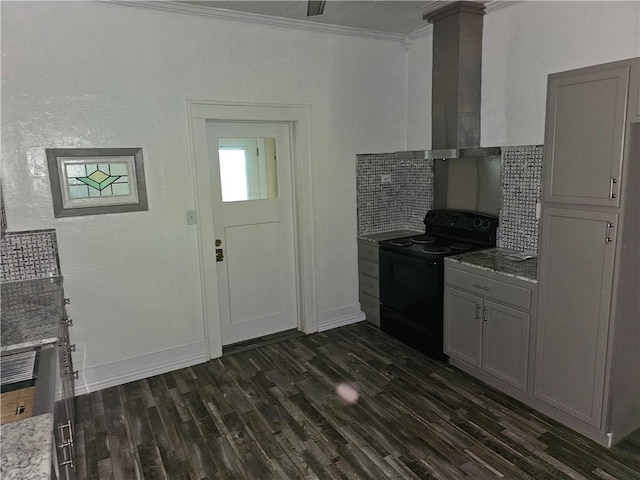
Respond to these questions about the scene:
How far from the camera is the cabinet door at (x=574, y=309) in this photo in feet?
7.58

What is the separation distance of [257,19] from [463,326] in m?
2.90

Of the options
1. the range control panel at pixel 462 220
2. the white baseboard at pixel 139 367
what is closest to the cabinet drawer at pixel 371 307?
the range control panel at pixel 462 220

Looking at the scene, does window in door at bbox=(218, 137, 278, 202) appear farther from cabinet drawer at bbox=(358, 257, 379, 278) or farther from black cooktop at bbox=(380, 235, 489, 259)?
black cooktop at bbox=(380, 235, 489, 259)

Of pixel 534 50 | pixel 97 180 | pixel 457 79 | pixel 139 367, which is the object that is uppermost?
pixel 534 50

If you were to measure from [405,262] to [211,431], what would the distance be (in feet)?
6.57

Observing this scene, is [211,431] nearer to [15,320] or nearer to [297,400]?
[297,400]

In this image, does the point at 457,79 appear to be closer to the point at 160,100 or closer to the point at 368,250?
the point at 368,250

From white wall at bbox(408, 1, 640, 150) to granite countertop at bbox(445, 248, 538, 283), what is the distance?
2.89 ft

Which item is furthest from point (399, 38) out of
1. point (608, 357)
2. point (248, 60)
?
point (608, 357)

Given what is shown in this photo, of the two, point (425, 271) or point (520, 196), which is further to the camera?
point (425, 271)

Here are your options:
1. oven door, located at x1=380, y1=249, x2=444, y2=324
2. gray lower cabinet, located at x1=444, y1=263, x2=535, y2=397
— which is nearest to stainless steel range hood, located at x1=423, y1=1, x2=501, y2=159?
A: oven door, located at x1=380, y1=249, x2=444, y2=324

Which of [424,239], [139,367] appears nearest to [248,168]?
[424,239]

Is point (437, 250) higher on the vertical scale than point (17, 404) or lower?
higher

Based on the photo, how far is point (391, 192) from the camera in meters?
4.43
